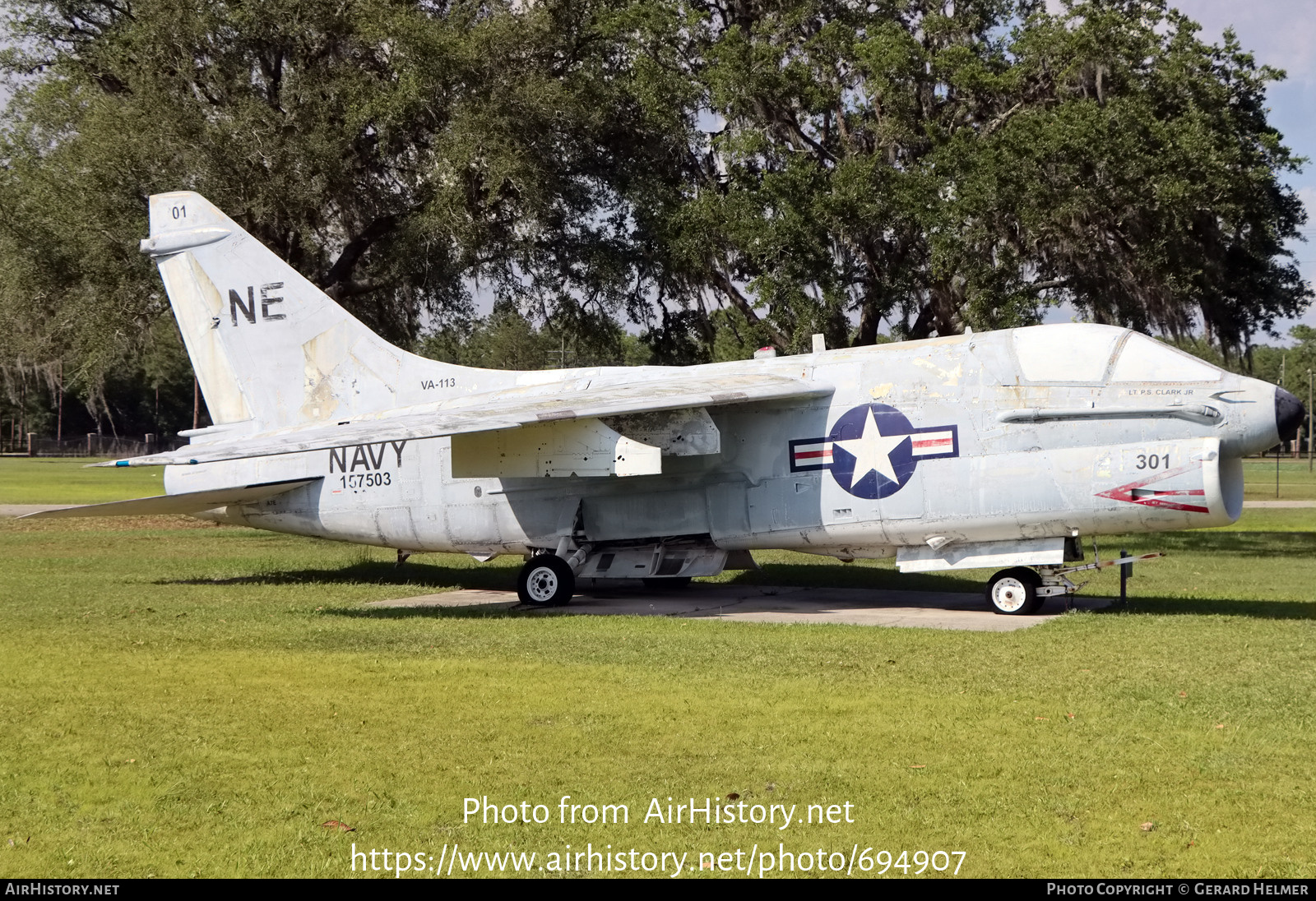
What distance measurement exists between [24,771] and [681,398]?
9.30 m

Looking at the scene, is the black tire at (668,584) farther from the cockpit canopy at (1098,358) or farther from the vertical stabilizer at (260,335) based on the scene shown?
the cockpit canopy at (1098,358)

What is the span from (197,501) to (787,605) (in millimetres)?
8901

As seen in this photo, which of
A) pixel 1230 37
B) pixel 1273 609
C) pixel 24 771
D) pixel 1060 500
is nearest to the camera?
pixel 24 771

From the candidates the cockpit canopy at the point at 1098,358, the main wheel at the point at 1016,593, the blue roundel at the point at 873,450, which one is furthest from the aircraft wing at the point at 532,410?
the main wheel at the point at 1016,593

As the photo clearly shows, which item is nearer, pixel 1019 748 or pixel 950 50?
pixel 1019 748

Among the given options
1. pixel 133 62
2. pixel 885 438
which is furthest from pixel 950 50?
pixel 133 62

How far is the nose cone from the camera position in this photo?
47.7 feet

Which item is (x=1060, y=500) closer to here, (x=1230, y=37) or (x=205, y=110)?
(x=1230, y=37)

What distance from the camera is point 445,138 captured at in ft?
86.4

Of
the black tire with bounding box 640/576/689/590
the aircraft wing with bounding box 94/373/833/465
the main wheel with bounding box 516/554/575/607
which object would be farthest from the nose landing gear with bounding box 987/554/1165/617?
the main wheel with bounding box 516/554/575/607

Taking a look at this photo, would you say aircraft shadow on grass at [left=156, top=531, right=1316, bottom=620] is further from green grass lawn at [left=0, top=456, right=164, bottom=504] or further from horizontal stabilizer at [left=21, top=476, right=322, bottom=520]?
green grass lawn at [left=0, top=456, right=164, bottom=504]

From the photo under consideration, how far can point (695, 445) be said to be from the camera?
16.5 metres

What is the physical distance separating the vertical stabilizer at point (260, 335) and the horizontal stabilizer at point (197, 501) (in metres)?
1.03

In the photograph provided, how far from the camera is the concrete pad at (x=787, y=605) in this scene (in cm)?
1591
